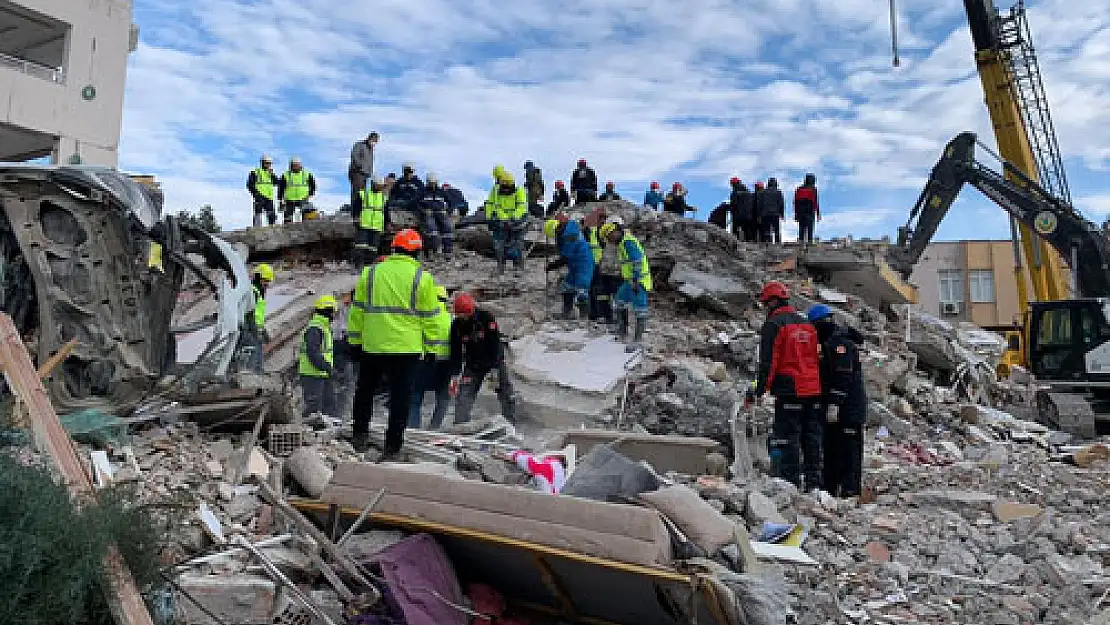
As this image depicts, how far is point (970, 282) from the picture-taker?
3481cm

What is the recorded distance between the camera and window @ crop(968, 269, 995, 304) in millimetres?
34438

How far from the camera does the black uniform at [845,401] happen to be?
22.2 feet

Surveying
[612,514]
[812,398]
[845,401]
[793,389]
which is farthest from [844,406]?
[612,514]

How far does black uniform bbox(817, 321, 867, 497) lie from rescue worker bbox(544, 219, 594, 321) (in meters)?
4.31

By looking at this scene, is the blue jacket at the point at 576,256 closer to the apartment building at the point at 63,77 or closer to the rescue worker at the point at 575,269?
the rescue worker at the point at 575,269

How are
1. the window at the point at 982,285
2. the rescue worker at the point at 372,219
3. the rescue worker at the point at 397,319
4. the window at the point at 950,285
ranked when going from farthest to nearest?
the window at the point at 950,285 < the window at the point at 982,285 < the rescue worker at the point at 372,219 < the rescue worker at the point at 397,319

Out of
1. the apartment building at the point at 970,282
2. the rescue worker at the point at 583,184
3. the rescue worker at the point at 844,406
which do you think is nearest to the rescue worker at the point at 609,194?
the rescue worker at the point at 583,184

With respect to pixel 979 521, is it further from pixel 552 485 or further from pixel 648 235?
pixel 648 235

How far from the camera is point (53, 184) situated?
18.4ft

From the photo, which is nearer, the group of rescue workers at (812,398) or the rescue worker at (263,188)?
the group of rescue workers at (812,398)

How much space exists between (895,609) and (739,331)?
25.5 feet

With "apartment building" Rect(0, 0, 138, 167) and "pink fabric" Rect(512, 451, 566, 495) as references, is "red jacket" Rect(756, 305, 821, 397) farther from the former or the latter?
"apartment building" Rect(0, 0, 138, 167)

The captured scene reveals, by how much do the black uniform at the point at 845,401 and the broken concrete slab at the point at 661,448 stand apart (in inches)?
43.6

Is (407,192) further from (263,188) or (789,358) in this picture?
(789,358)
